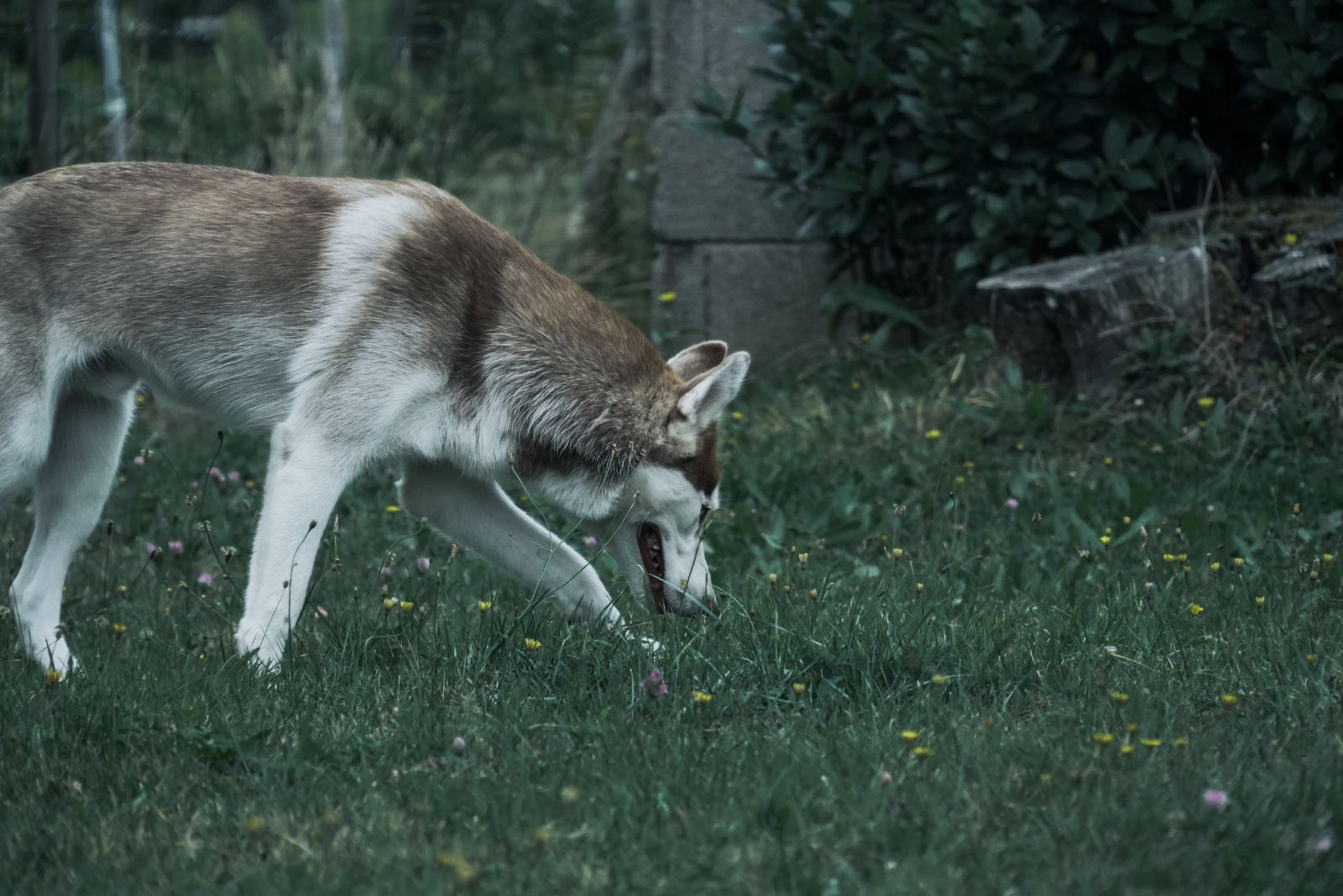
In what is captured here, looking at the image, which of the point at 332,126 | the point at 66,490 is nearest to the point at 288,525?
the point at 66,490

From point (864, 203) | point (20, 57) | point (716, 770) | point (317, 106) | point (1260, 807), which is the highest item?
point (1260, 807)

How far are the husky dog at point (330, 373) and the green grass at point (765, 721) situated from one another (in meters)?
0.28

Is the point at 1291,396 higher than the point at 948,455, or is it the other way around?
the point at 1291,396

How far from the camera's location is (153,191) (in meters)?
3.96

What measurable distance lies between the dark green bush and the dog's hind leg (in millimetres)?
3637

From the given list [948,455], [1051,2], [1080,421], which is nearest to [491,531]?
[948,455]

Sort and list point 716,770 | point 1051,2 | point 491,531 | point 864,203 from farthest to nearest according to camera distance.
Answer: point 864,203 < point 1051,2 < point 491,531 < point 716,770

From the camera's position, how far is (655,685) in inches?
126

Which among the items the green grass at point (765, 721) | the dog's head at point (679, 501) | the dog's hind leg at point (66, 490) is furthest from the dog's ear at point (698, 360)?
the dog's hind leg at point (66, 490)

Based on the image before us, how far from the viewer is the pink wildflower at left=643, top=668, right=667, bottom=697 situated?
126 inches

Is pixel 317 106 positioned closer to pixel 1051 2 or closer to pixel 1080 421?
pixel 1051 2

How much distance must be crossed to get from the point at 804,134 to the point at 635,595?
334 cm

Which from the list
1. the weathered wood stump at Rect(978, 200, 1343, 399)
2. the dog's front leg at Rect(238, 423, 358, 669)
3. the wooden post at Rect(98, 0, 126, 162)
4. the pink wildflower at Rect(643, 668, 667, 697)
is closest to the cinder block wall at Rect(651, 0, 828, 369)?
the weathered wood stump at Rect(978, 200, 1343, 399)

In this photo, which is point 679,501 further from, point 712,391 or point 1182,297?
point 1182,297
